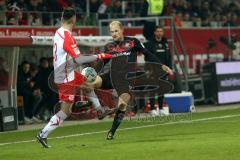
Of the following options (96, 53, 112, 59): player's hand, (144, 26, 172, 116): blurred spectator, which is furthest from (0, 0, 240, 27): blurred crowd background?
(96, 53, 112, 59): player's hand

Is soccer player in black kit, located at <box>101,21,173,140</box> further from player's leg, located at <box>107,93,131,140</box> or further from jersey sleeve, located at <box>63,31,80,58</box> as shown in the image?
jersey sleeve, located at <box>63,31,80,58</box>

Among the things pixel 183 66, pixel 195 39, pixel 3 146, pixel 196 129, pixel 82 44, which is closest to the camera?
pixel 3 146

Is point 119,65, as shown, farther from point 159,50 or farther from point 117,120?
point 159,50

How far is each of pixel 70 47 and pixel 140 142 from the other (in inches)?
77.9

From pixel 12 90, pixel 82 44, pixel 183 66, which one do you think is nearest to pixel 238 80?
pixel 183 66

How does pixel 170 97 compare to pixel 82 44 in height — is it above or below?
below

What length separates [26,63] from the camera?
21.1m

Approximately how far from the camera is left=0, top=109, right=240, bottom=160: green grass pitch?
10938 mm

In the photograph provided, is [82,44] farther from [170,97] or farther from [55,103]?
[170,97]

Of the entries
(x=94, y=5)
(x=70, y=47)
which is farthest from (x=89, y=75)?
(x=94, y=5)

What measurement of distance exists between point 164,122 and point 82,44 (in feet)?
11.9

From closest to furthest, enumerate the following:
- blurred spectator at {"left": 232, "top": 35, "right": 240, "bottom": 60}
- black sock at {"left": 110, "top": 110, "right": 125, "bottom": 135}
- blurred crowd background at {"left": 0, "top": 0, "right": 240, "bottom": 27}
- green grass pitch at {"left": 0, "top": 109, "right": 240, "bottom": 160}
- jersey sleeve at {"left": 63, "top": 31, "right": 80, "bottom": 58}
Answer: green grass pitch at {"left": 0, "top": 109, "right": 240, "bottom": 160} < jersey sleeve at {"left": 63, "top": 31, "right": 80, "bottom": 58} < black sock at {"left": 110, "top": 110, "right": 125, "bottom": 135} < blurred crowd background at {"left": 0, "top": 0, "right": 240, "bottom": 27} < blurred spectator at {"left": 232, "top": 35, "right": 240, "bottom": 60}

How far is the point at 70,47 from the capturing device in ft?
41.7

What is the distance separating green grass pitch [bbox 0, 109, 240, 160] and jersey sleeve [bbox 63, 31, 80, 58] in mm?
1503
